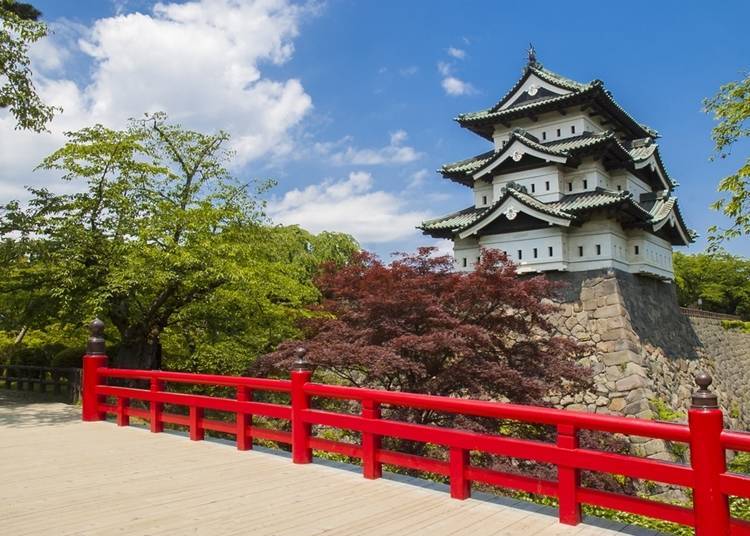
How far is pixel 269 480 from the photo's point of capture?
6.10m

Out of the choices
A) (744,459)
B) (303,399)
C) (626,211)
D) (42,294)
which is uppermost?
(626,211)

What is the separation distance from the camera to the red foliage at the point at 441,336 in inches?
431

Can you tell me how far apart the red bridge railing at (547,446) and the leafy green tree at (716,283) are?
48451 mm

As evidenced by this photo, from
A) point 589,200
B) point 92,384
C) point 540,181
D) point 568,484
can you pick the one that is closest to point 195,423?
point 92,384

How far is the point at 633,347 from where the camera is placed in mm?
20281

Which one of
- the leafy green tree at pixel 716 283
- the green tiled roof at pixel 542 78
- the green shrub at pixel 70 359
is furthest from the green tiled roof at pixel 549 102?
the leafy green tree at pixel 716 283

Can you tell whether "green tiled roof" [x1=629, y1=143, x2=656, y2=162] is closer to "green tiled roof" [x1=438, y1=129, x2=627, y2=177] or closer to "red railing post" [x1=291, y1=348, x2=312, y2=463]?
"green tiled roof" [x1=438, y1=129, x2=627, y2=177]

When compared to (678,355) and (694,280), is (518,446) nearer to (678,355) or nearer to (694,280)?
(678,355)

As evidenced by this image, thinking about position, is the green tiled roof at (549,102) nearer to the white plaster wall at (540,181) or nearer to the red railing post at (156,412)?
the white plaster wall at (540,181)

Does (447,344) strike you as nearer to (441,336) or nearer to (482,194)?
(441,336)

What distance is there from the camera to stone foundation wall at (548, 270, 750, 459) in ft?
63.4

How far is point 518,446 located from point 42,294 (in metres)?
12.9

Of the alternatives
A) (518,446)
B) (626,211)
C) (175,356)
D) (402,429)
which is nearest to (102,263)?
(175,356)

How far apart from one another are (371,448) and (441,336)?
4.75 m
